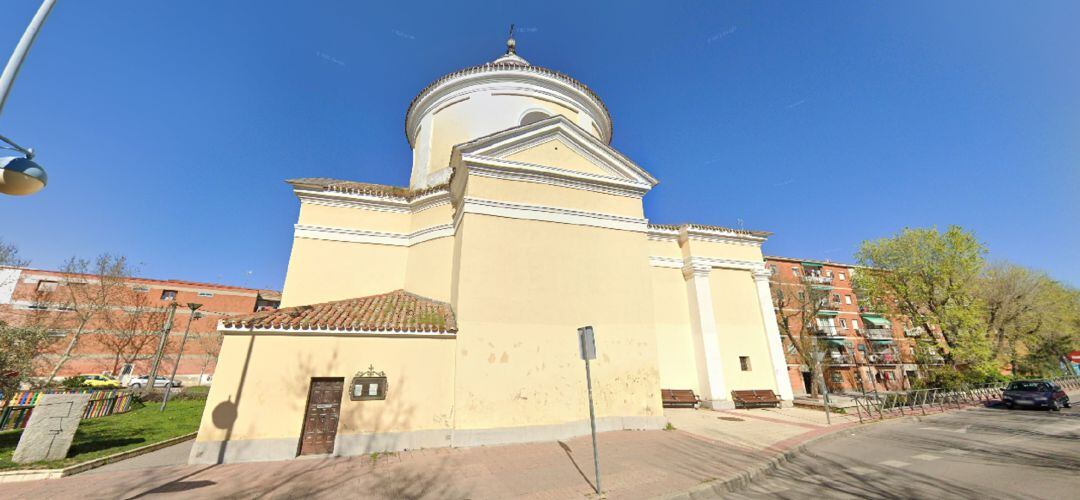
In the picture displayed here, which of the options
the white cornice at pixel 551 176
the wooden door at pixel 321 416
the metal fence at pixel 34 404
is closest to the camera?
the wooden door at pixel 321 416

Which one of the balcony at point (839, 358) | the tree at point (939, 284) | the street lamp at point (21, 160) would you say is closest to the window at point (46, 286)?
the street lamp at point (21, 160)

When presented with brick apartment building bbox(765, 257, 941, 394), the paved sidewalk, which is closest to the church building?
the paved sidewalk

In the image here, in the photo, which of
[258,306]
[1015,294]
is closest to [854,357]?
[1015,294]

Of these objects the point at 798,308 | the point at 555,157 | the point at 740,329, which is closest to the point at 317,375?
the point at 555,157

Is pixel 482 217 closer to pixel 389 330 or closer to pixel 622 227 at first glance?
pixel 389 330

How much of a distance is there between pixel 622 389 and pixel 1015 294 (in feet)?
102

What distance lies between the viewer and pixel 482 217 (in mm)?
10406

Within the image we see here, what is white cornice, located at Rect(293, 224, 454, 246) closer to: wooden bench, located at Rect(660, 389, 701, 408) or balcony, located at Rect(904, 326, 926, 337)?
wooden bench, located at Rect(660, 389, 701, 408)

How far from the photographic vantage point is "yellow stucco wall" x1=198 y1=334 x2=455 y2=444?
7.90 meters

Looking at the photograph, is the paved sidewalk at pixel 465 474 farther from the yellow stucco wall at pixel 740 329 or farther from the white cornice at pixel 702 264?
the white cornice at pixel 702 264

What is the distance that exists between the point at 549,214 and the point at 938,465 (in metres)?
10.1

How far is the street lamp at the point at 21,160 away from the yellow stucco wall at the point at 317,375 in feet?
18.0

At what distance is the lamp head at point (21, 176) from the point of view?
3.35 metres

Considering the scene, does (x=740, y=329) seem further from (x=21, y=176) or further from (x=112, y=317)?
(x=112, y=317)
